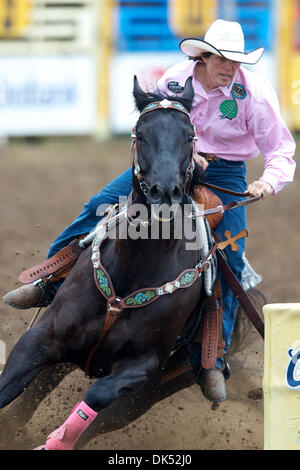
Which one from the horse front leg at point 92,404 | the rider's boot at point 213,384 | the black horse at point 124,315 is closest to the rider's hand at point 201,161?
the black horse at point 124,315

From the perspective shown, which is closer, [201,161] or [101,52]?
[201,161]

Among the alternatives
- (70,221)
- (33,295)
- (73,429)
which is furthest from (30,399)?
(70,221)

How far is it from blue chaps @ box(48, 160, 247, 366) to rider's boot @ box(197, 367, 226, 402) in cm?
10

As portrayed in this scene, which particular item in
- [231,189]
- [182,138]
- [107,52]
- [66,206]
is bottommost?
[66,206]

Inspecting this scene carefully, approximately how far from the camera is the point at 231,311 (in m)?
4.80

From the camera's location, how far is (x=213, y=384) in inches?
179

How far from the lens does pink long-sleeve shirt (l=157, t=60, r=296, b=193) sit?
4.38 metres

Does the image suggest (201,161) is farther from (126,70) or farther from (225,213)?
(126,70)

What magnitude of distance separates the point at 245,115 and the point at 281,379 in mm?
1460

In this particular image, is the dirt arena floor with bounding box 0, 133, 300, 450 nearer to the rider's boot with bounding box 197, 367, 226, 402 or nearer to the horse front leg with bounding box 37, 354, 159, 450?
the rider's boot with bounding box 197, 367, 226, 402

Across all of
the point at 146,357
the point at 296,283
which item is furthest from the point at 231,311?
the point at 296,283

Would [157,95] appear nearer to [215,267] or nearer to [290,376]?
[215,267]

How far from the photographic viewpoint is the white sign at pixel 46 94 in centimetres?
1261

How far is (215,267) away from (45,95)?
874 centimetres
